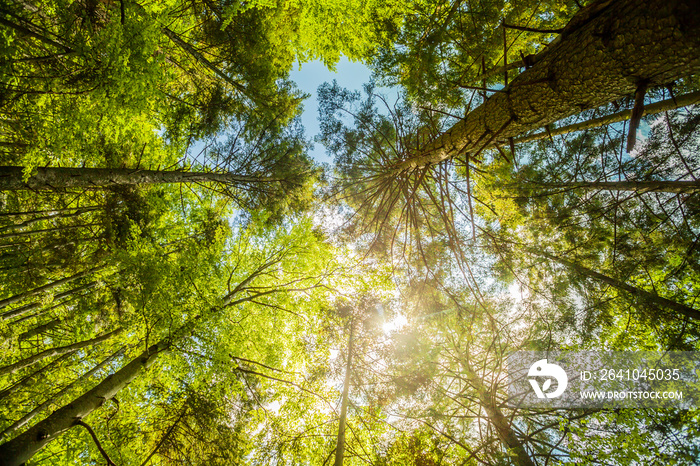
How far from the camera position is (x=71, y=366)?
5.70 m

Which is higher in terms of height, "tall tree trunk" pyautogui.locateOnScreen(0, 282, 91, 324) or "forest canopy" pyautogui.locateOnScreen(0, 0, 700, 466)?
"forest canopy" pyautogui.locateOnScreen(0, 0, 700, 466)

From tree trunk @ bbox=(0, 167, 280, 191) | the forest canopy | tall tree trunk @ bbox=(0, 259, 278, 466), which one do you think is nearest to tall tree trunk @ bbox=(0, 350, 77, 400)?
the forest canopy

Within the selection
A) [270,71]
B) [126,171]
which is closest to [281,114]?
[270,71]

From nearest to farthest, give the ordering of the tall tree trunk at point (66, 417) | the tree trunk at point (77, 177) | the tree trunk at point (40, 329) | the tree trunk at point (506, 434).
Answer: the tall tree trunk at point (66, 417) → the tree trunk at point (77, 177) → the tree trunk at point (506, 434) → the tree trunk at point (40, 329)

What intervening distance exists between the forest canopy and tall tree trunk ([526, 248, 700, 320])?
80 mm

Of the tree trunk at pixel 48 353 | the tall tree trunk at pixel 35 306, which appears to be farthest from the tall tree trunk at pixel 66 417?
the tall tree trunk at pixel 35 306

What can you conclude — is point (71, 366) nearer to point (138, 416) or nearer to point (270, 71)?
point (138, 416)

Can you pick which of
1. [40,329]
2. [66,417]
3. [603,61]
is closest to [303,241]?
[66,417]

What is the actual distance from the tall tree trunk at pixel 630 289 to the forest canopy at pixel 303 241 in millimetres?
80

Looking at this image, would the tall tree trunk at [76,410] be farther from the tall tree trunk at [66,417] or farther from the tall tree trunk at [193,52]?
the tall tree trunk at [193,52]

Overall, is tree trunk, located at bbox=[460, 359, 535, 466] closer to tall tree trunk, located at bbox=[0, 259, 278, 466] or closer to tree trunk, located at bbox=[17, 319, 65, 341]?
tall tree trunk, located at bbox=[0, 259, 278, 466]

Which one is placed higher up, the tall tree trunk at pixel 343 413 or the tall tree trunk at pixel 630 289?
the tall tree trunk at pixel 630 289

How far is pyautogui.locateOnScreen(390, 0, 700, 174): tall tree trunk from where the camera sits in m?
1.03

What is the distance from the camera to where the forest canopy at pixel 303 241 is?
3045 mm
